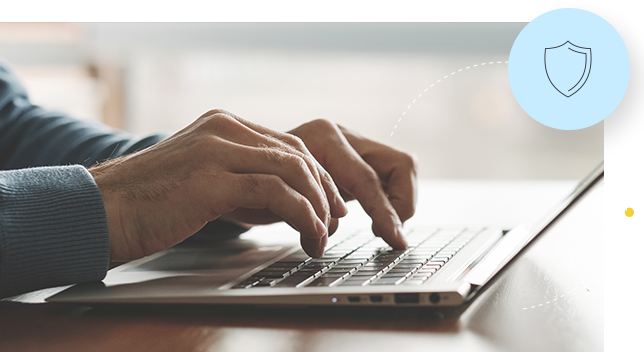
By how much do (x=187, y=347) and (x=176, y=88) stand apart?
3.97 metres

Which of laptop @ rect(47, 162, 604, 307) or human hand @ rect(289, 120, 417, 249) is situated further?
human hand @ rect(289, 120, 417, 249)

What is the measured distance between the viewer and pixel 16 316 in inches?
15.1

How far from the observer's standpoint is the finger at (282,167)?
0.48 m

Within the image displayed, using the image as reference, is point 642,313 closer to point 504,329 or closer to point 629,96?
point 504,329

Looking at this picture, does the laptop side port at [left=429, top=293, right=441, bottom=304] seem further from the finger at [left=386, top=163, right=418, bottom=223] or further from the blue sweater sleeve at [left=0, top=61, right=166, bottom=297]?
the finger at [left=386, top=163, right=418, bottom=223]

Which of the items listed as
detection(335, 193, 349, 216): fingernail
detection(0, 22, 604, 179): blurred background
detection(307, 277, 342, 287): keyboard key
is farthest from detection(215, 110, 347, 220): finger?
detection(0, 22, 604, 179): blurred background

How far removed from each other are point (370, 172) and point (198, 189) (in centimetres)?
26

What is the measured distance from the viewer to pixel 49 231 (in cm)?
42

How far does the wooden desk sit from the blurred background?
8.45ft

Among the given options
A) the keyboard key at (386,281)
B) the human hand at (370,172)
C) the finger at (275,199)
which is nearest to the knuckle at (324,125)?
the human hand at (370,172)

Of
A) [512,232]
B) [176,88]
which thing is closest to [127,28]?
[176,88]

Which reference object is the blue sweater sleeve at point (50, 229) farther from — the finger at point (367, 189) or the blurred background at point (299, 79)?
the blurred background at point (299, 79)

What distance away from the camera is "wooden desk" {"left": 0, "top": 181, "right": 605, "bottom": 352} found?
1.00ft

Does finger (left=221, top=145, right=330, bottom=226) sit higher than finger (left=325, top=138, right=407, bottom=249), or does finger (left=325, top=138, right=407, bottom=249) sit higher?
finger (left=221, top=145, right=330, bottom=226)
